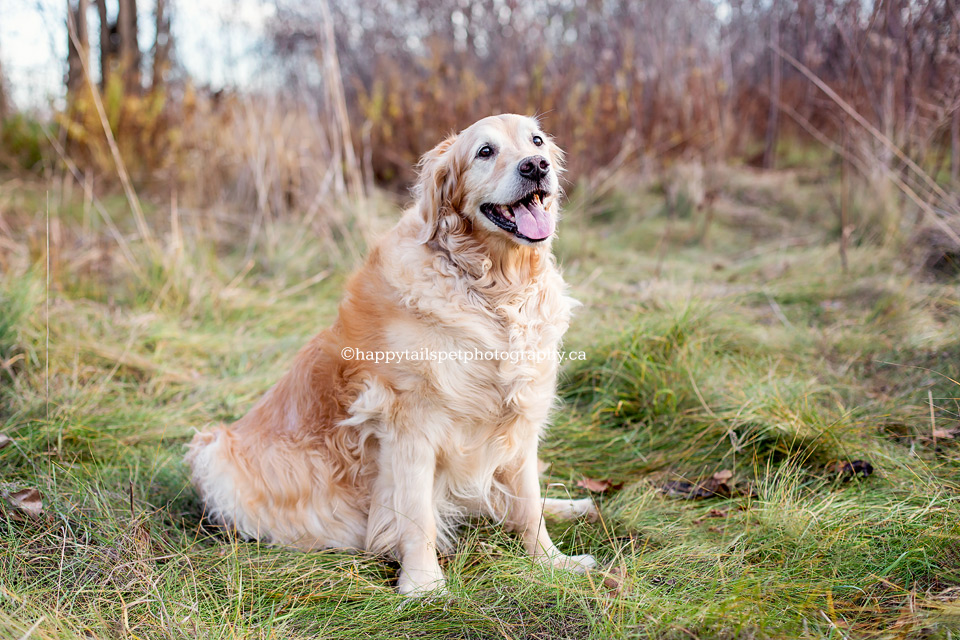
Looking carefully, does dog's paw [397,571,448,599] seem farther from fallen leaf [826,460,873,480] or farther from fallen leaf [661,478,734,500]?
fallen leaf [826,460,873,480]

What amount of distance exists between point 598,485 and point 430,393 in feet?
3.03

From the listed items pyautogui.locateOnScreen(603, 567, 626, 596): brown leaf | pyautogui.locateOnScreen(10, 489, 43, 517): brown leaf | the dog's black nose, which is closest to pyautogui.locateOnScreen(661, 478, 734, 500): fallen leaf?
pyautogui.locateOnScreen(603, 567, 626, 596): brown leaf

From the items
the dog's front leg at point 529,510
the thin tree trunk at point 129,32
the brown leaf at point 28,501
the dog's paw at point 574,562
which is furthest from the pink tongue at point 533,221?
the thin tree trunk at point 129,32

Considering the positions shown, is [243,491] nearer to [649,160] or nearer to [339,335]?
[339,335]

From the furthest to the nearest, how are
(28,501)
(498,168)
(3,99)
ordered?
(3,99) → (498,168) → (28,501)

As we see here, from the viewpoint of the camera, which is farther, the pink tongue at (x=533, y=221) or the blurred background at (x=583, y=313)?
the pink tongue at (x=533, y=221)

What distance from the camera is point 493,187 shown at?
6.67 ft

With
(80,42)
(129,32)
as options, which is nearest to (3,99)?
(129,32)

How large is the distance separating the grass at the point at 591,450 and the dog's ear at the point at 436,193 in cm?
102

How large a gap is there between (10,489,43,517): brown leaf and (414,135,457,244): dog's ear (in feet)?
4.52

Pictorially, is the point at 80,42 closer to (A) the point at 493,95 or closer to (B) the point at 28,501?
(A) the point at 493,95

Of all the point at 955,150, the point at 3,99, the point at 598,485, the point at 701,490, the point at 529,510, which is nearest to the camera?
the point at 529,510

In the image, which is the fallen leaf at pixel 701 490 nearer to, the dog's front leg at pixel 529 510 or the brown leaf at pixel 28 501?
the dog's front leg at pixel 529 510

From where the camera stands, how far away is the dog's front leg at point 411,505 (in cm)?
198
